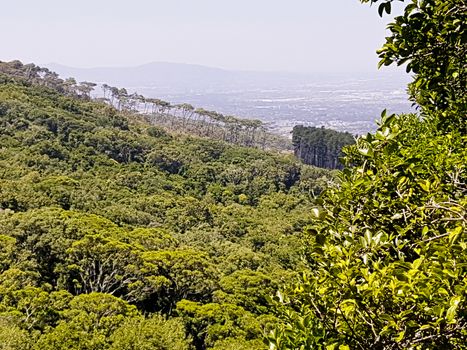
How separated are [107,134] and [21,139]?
30.4 feet

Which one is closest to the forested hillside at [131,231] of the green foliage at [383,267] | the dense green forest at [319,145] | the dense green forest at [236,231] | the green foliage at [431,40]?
the dense green forest at [236,231]

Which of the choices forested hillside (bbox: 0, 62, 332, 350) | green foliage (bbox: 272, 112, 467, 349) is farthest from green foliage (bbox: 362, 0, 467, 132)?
forested hillside (bbox: 0, 62, 332, 350)

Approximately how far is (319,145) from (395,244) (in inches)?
2840

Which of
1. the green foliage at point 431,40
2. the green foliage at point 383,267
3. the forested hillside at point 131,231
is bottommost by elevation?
the forested hillside at point 131,231

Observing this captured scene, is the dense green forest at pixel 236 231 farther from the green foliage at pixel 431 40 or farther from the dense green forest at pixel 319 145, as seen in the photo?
the dense green forest at pixel 319 145

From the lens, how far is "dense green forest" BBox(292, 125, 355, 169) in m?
70.8

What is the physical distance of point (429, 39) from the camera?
255 cm

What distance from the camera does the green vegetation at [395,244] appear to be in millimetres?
1668

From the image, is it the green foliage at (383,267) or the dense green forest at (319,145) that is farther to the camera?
the dense green forest at (319,145)

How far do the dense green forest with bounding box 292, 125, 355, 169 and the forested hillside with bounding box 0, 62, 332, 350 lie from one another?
777 inches

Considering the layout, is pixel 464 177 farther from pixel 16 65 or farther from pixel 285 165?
pixel 16 65

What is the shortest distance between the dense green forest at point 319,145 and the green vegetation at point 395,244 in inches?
2709

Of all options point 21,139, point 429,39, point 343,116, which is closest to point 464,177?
point 429,39

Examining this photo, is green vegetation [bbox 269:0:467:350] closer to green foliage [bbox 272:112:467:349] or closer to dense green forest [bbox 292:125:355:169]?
green foliage [bbox 272:112:467:349]
